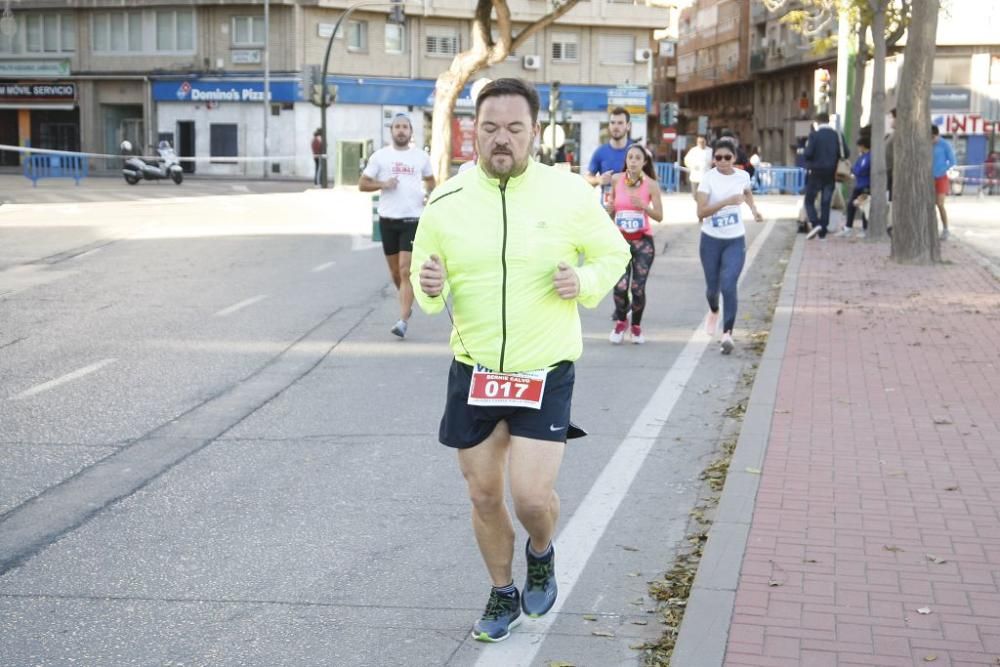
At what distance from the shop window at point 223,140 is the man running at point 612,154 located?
49032mm

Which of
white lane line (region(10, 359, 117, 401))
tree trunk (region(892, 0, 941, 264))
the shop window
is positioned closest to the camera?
white lane line (region(10, 359, 117, 401))

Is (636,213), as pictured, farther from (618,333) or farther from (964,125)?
(964,125)

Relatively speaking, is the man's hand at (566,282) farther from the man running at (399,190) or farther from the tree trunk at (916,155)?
the tree trunk at (916,155)

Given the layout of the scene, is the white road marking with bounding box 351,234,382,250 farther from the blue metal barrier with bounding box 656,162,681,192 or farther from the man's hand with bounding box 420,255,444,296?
the blue metal barrier with bounding box 656,162,681,192

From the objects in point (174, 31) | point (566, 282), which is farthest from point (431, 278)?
point (174, 31)

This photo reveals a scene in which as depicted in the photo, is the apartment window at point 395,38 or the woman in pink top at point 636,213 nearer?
the woman in pink top at point 636,213

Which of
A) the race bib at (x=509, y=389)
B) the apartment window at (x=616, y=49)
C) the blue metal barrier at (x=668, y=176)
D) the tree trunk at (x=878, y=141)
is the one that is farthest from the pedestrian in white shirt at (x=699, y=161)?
the race bib at (x=509, y=389)

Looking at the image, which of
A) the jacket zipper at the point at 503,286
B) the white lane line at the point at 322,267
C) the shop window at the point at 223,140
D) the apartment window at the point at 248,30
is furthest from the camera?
the apartment window at the point at 248,30

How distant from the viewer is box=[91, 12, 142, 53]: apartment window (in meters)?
61.3

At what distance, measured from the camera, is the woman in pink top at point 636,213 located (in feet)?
38.1

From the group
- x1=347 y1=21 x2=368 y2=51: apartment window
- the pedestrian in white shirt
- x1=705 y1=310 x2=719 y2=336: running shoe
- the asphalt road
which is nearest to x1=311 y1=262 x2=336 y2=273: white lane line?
the asphalt road

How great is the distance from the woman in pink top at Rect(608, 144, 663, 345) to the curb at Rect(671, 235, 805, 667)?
7.10 feet

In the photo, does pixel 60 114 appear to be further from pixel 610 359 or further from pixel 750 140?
pixel 610 359

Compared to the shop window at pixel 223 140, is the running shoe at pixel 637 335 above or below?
below
